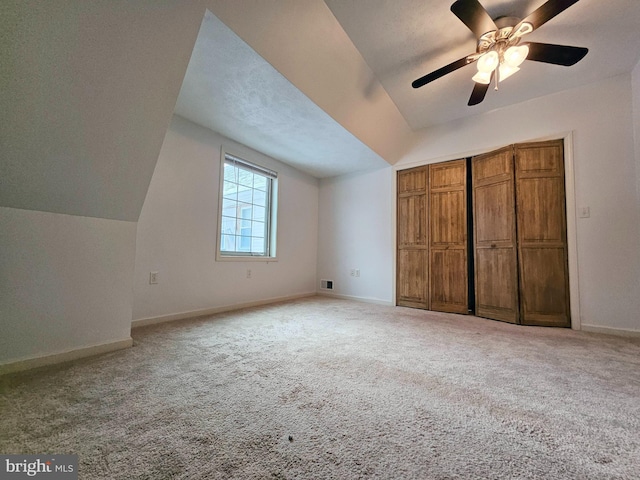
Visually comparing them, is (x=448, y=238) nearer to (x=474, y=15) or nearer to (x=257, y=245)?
(x=474, y=15)

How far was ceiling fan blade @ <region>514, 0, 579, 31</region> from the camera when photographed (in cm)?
152

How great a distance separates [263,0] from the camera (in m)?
1.65

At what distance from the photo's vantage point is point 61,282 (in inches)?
66.1

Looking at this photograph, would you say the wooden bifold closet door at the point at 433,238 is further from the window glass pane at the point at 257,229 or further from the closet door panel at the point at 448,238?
the window glass pane at the point at 257,229

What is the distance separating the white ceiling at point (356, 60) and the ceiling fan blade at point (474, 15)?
0.75ft

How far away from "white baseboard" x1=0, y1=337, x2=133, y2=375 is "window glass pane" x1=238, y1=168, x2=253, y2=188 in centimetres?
232

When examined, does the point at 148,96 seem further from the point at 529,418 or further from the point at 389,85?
the point at 529,418

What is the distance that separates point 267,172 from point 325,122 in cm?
141

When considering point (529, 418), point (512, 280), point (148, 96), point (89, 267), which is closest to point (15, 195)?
point (89, 267)

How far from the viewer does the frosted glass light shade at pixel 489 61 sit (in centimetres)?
197

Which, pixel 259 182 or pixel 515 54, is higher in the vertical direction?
pixel 515 54

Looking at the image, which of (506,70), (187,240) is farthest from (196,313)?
(506,70)

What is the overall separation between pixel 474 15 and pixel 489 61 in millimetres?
431

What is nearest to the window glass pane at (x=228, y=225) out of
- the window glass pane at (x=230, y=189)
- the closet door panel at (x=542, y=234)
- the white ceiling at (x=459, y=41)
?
the window glass pane at (x=230, y=189)
